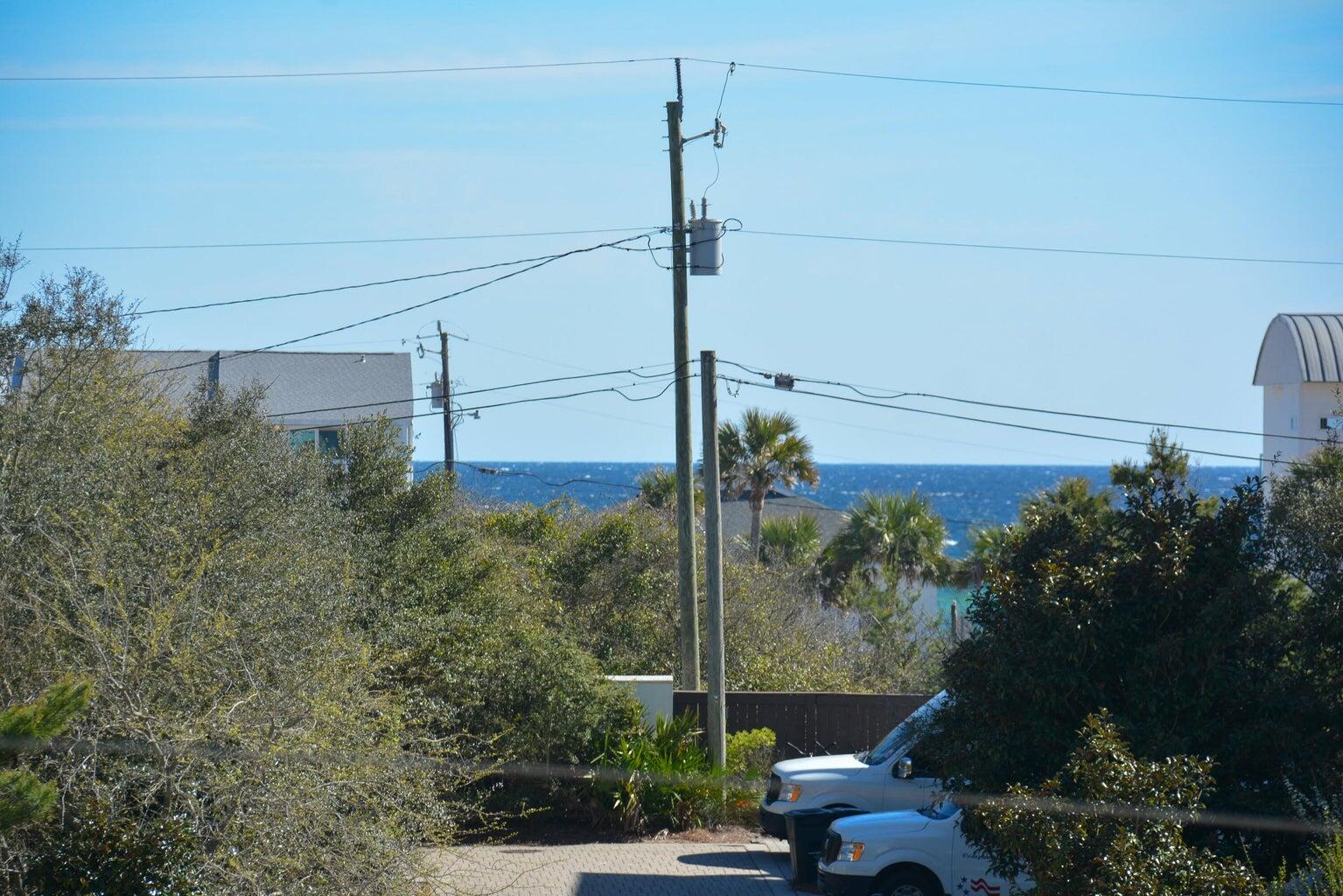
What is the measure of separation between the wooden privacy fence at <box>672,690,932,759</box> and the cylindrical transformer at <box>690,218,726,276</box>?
19.2ft

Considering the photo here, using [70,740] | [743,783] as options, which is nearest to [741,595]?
[743,783]

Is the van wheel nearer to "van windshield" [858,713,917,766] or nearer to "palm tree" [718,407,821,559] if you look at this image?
"van windshield" [858,713,917,766]

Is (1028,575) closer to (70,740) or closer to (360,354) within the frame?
(70,740)

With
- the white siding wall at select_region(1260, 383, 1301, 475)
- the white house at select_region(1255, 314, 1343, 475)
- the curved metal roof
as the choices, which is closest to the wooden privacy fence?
the white house at select_region(1255, 314, 1343, 475)

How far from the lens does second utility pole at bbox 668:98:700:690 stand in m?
17.0

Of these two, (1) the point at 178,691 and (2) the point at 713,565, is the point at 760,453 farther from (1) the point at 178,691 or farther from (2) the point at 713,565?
(1) the point at 178,691

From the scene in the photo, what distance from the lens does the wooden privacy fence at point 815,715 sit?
1752 cm

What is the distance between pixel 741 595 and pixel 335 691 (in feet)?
44.4

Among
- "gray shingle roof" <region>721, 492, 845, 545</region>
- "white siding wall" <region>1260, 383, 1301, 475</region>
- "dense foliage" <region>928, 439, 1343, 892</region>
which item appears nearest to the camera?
"dense foliage" <region>928, 439, 1343, 892</region>

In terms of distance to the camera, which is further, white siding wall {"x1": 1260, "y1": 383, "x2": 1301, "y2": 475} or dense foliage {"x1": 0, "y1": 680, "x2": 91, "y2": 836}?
white siding wall {"x1": 1260, "y1": 383, "x2": 1301, "y2": 475}

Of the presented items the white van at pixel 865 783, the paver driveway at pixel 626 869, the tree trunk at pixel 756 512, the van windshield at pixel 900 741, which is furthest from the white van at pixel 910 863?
the tree trunk at pixel 756 512

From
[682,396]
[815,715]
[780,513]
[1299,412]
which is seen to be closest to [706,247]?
[682,396]

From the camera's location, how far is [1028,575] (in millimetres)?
10141

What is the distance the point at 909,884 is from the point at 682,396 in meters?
7.95
